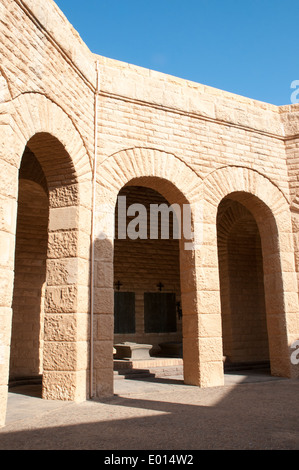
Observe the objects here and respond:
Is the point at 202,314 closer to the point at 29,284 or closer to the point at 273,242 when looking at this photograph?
the point at 273,242

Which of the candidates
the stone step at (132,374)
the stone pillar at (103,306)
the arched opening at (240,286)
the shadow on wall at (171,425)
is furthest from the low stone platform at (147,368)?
the shadow on wall at (171,425)

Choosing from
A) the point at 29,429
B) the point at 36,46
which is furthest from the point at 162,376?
the point at 36,46

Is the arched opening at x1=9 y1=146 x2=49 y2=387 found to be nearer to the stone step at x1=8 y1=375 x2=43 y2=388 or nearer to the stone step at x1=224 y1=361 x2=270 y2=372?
the stone step at x1=8 y1=375 x2=43 y2=388

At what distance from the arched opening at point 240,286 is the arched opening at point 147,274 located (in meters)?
1.33

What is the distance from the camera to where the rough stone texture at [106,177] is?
4.60 m

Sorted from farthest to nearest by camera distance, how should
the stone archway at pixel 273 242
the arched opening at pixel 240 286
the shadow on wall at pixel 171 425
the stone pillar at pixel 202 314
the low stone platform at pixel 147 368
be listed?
the arched opening at pixel 240 286 < the low stone platform at pixel 147 368 < the stone archway at pixel 273 242 < the stone pillar at pixel 202 314 < the shadow on wall at pixel 171 425

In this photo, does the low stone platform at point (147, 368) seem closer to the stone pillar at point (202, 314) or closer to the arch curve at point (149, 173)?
the stone pillar at point (202, 314)

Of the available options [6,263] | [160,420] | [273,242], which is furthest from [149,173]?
[160,420]

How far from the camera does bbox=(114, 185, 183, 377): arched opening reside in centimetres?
1077

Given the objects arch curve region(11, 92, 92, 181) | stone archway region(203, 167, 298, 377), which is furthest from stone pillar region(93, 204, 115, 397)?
stone archway region(203, 167, 298, 377)

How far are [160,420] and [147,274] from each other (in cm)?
724

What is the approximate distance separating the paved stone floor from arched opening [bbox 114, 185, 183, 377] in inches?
182

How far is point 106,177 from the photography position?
6.06m

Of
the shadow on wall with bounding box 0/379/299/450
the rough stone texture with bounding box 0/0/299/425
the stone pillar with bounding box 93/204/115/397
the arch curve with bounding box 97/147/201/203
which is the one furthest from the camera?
the arch curve with bounding box 97/147/201/203
